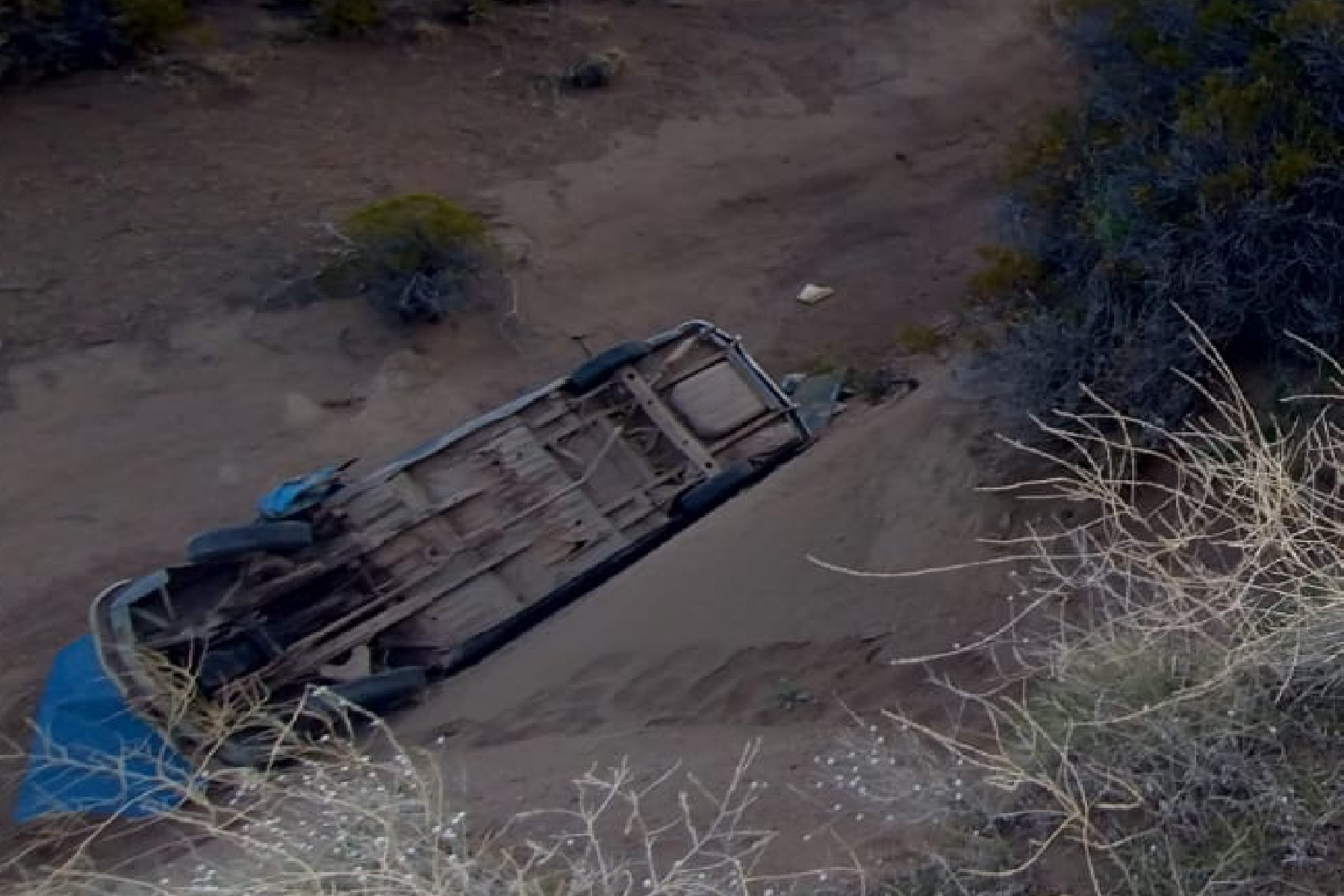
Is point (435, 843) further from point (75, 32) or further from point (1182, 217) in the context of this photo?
point (75, 32)

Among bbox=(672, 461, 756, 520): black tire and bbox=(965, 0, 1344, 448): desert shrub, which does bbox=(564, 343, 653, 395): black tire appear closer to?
bbox=(672, 461, 756, 520): black tire

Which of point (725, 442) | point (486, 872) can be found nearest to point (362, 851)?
point (486, 872)

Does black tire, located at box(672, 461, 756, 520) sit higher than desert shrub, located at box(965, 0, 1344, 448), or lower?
lower

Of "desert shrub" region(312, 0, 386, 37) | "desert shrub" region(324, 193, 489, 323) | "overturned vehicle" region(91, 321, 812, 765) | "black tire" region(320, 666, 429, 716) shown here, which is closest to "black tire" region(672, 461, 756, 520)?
"overturned vehicle" region(91, 321, 812, 765)

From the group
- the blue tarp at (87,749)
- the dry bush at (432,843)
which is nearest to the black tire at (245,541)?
the blue tarp at (87,749)

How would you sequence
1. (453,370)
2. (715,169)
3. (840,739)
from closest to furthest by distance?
(840,739), (453,370), (715,169)

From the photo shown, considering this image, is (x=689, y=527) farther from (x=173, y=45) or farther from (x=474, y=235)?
(x=173, y=45)

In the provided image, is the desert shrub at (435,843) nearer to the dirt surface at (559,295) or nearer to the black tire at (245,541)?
the dirt surface at (559,295)
